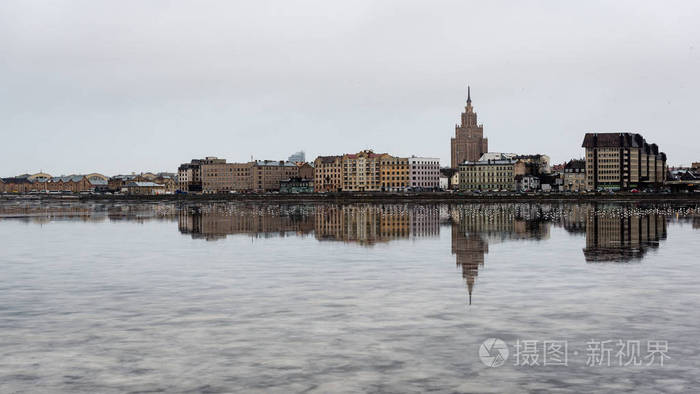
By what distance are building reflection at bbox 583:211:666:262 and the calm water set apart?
1.77 feet

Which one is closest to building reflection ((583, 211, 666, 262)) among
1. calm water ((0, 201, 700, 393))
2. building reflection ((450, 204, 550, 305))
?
calm water ((0, 201, 700, 393))

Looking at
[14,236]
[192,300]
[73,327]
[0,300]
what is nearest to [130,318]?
[73,327]

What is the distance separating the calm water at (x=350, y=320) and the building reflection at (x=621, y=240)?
541 mm

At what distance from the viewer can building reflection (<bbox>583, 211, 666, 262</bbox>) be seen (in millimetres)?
35406

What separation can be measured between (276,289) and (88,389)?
1209 cm

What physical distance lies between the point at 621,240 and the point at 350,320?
30671mm

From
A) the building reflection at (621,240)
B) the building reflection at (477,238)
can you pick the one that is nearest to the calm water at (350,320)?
the building reflection at (477,238)

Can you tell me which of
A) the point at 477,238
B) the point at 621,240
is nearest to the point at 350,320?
the point at 477,238

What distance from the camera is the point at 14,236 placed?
53.7 m

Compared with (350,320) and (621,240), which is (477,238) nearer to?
(621,240)

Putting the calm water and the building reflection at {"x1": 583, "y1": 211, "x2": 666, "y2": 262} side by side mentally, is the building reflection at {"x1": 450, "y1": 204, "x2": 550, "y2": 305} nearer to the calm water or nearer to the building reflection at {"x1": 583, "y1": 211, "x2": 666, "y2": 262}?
the calm water

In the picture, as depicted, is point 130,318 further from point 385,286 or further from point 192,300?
point 385,286

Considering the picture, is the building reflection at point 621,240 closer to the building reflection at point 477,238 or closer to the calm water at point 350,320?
the calm water at point 350,320

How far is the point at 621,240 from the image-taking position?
147ft
